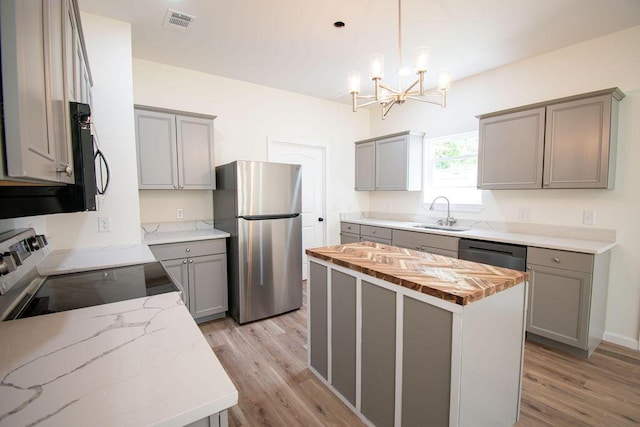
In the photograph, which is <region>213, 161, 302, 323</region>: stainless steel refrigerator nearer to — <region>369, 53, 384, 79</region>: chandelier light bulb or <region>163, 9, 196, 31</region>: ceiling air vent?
<region>163, 9, 196, 31</region>: ceiling air vent

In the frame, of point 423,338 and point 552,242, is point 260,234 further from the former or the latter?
point 552,242

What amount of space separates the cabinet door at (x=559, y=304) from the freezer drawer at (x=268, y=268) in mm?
2287

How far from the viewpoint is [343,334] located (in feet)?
6.15

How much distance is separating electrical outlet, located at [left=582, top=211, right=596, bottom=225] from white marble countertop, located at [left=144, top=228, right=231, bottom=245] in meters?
3.47

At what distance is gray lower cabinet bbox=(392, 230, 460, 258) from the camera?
10.3ft

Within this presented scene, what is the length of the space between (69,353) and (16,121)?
0.64m

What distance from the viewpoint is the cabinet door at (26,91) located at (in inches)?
20.1

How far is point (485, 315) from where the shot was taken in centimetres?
Result: 135

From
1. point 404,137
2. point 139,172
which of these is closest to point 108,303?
point 139,172

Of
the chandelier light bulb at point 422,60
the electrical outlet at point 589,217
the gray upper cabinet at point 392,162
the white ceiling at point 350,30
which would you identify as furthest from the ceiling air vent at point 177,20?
the electrical outlet at point 589,217

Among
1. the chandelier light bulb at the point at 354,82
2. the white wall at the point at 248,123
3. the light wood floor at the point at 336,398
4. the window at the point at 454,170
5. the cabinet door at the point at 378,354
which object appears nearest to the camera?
the cabinet door at the point at 378,354

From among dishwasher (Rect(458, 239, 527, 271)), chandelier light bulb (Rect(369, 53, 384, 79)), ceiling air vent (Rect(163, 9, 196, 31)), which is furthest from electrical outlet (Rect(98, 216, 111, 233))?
dishwasher (Rect(458, 239, 527, 271))

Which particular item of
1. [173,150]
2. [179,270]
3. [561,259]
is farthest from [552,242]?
[173,150]

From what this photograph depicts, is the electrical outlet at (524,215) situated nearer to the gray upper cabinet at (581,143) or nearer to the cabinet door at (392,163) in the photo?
the gray upper cabinet at (581,143)
